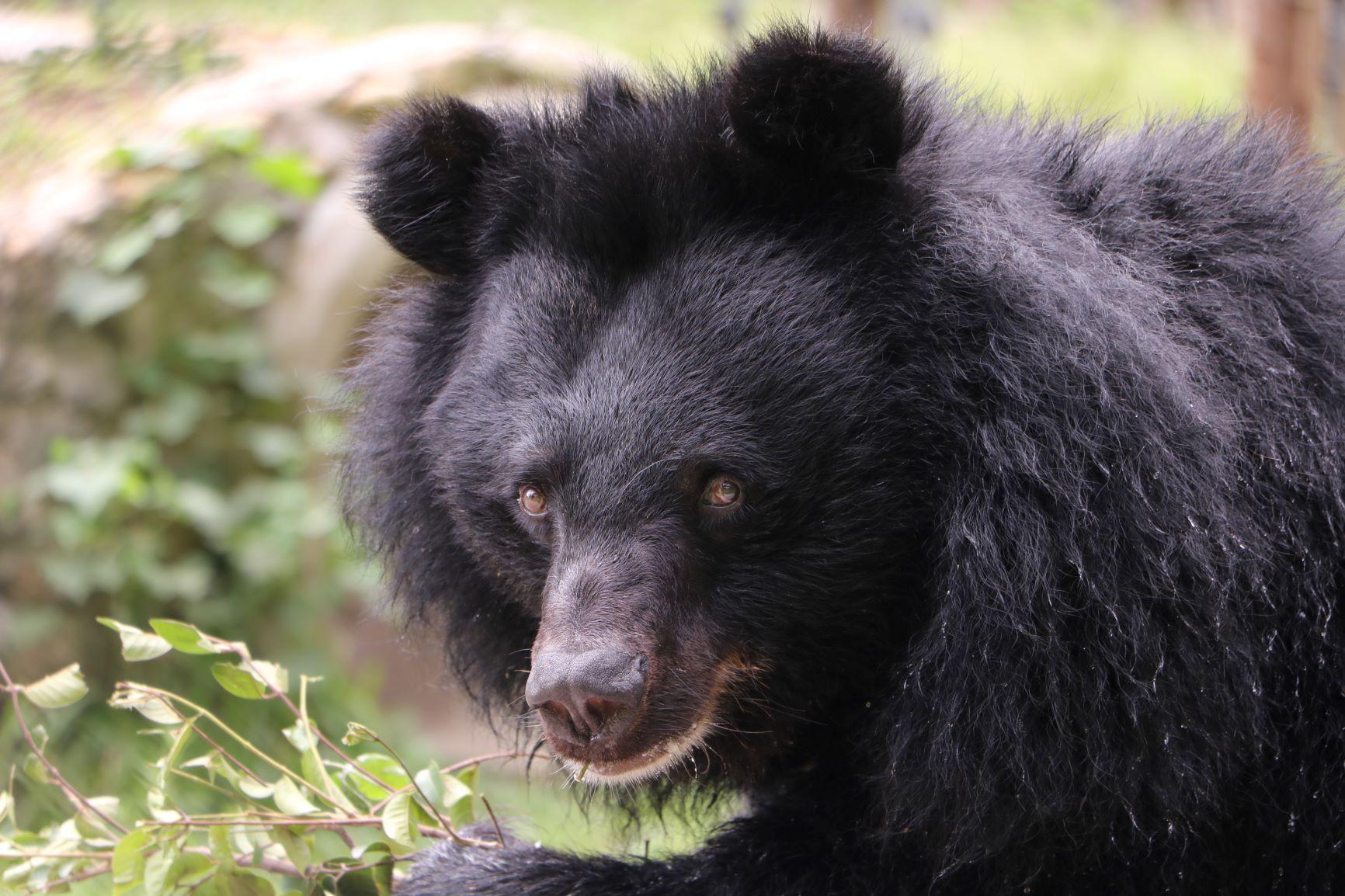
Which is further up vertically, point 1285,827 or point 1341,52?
point 1341,52

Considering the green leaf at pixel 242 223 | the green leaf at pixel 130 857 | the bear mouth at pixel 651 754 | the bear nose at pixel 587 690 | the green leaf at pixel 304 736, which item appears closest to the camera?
the bear nose at pixel 587 690

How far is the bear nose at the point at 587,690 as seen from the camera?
2379 millimetres

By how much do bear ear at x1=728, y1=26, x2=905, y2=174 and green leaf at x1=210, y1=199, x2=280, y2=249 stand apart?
3800 millimetres

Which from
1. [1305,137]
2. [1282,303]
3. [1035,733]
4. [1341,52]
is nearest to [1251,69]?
[1341,52]

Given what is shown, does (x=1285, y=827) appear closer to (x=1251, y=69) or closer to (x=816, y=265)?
(x=816, y=265)

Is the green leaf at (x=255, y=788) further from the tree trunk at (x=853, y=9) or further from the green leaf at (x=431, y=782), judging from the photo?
the tree trunk at (x=853, y=9)

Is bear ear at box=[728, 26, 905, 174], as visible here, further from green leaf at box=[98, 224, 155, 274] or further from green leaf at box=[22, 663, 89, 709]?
green leaf at box=[98, 224, 155, 274]

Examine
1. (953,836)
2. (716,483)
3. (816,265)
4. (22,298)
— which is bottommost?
(22,298)

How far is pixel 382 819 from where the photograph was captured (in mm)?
2848

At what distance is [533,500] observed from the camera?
270cm

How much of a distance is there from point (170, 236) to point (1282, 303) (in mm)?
4615

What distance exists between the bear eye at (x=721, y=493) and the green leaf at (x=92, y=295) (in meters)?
3.82

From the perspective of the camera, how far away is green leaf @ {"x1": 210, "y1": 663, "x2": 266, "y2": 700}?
2.87 meters

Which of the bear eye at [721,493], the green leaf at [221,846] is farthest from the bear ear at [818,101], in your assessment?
the green leaf at [221,846]
